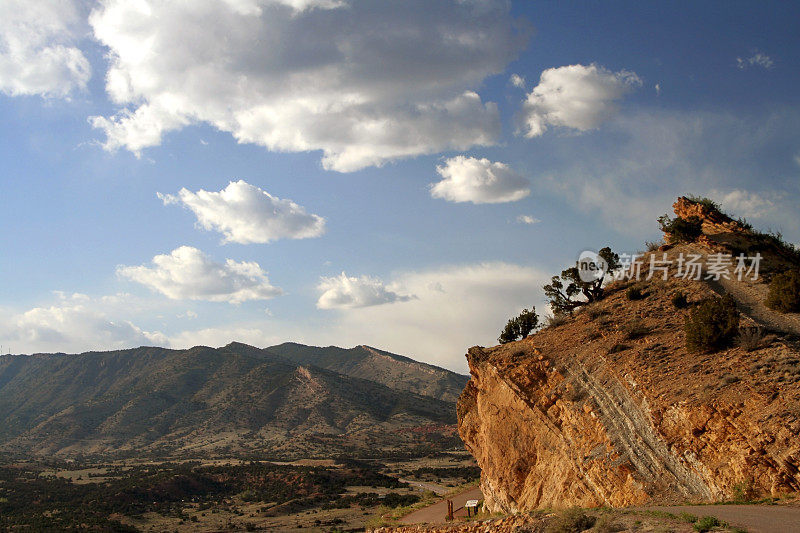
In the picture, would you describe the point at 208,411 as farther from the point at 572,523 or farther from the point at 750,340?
the point at 572,523

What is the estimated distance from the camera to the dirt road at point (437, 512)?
938 inches

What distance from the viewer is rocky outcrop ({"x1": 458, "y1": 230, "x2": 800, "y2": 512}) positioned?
1362 cm

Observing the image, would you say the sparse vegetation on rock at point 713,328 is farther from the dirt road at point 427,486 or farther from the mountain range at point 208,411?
the mountain range at point 208,411

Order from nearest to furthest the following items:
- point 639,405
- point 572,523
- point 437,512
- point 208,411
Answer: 1. point 572,523
2. point 639,405
3. point 437,512
4. point 208,411

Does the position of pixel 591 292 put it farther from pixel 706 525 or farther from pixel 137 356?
pixel 137 356

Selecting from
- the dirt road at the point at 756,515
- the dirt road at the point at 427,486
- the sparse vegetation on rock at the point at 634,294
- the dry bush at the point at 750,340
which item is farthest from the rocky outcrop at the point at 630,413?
the dirt road at the point at 427,486

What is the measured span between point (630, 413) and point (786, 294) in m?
9.28

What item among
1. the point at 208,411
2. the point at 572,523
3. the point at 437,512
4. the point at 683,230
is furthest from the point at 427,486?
the point at 208,411

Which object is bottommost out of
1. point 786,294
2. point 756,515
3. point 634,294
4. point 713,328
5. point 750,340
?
point 756,515

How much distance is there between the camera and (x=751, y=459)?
514 inches

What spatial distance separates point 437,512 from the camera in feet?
84.1

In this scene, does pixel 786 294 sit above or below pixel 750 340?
above

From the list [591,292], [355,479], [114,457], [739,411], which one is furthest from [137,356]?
[739,411]

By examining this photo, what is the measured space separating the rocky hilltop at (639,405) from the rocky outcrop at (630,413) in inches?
1.5
